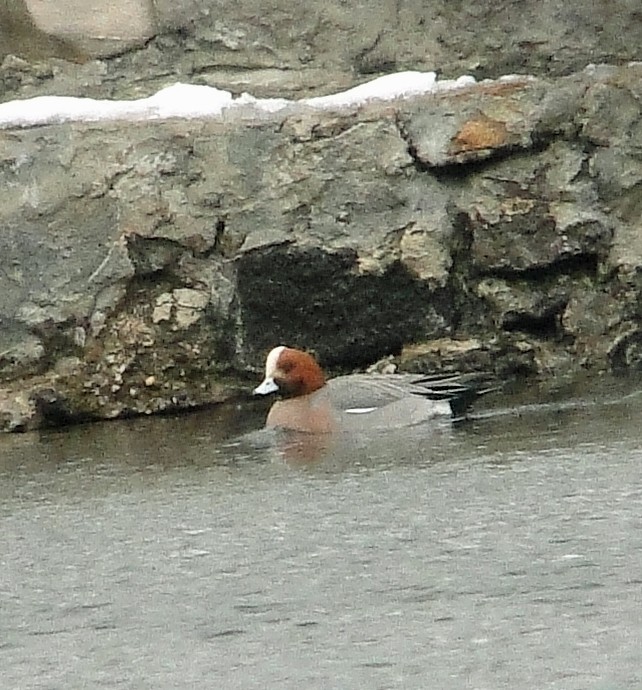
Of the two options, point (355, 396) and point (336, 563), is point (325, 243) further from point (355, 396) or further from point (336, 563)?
point (336, 563)

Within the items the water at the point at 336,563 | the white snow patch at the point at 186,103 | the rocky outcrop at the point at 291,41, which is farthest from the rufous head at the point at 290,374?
the rocky outcrop at the point at 291,41

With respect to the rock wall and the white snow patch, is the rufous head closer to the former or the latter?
the rock wall

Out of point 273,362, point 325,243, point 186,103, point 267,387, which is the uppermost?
point 186,103

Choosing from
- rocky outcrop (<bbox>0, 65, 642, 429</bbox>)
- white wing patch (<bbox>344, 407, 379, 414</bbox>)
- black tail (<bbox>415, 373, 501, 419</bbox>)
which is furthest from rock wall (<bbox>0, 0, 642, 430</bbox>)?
white wing patch (<bbox>344, 407, 379, 414</bbox>)

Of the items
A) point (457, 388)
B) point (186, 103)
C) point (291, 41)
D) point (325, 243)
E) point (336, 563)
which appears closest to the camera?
point (336, 563)

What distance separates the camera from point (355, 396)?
6.91 meters

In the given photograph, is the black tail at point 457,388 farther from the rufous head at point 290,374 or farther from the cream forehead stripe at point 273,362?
the cream forehead stripe at point 273,362

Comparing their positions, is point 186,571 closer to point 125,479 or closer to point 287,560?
point 287,560

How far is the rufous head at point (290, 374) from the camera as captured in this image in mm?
6955

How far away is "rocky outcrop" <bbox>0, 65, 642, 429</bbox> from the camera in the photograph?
7453 mm

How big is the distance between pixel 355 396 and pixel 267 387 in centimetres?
42

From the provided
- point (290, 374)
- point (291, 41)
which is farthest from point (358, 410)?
point (291, 41)

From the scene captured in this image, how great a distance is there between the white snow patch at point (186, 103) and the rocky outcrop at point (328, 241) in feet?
0.56

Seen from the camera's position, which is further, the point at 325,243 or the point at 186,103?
the point at 186,103
